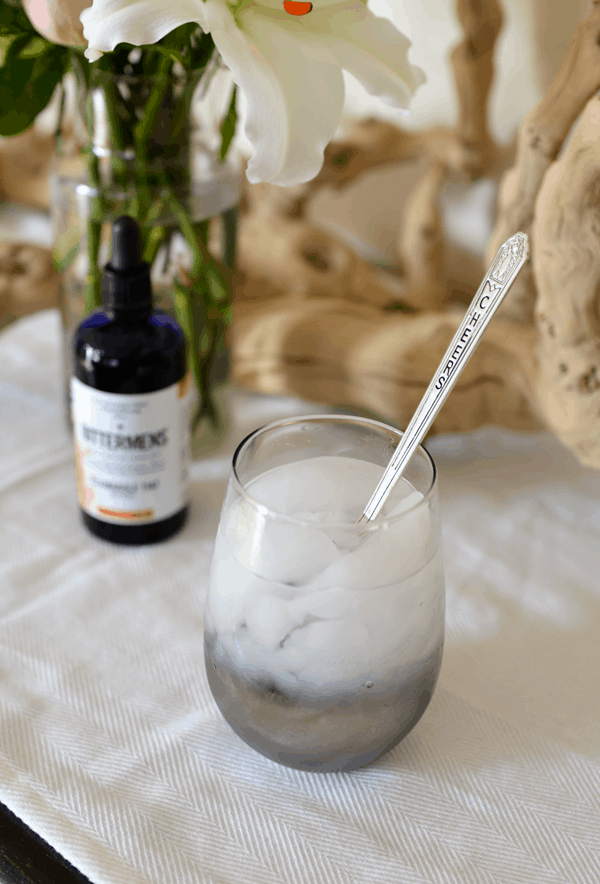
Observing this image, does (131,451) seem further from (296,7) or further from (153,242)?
(296,7)

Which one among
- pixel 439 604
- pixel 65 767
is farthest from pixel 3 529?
pixel 439 604

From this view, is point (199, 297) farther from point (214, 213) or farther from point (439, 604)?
point (439, 604)

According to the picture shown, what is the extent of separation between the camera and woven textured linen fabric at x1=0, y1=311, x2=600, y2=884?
33cm

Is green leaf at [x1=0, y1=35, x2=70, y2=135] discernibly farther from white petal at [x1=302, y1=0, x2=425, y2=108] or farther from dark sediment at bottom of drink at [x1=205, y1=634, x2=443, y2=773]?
dark sediment at bottom of drink at [x1=205, y1=634, x2=443, y2=773]

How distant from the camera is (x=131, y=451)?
0.46m

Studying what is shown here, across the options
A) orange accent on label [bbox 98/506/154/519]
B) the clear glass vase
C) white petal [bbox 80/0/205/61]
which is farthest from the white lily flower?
orange accent on label [bbox 98/506/154/519]

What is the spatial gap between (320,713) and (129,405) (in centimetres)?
20

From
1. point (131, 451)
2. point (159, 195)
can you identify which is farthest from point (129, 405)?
point (159, 195)

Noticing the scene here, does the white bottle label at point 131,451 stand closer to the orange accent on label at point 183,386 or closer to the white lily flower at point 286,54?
the orange accent on label at point 183,386

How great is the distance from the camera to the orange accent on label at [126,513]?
0.48 meters

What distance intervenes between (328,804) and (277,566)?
12cm

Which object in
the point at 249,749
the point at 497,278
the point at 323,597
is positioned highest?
the point at 497,278

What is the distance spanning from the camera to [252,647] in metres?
0.32

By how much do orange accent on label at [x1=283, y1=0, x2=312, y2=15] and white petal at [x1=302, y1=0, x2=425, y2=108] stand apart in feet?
0.05
